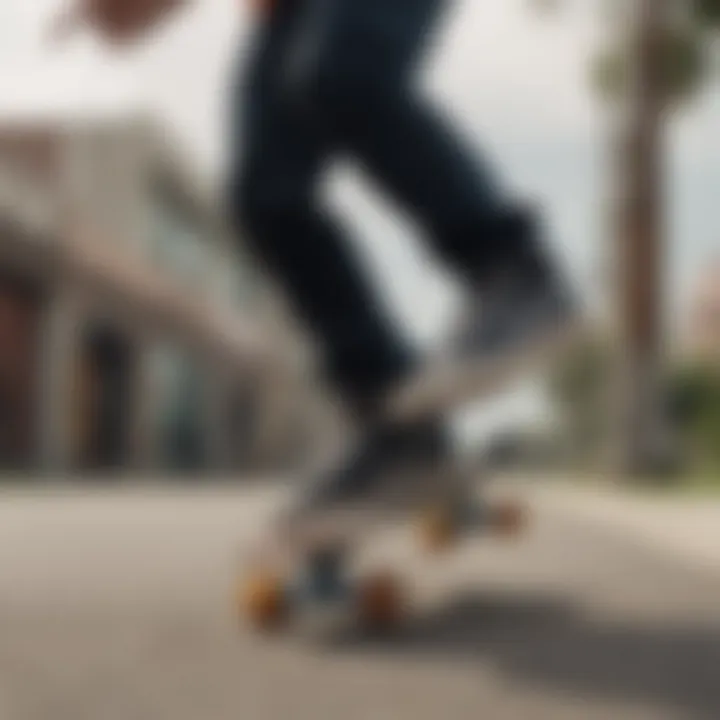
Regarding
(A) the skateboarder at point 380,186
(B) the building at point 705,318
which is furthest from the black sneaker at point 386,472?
(B) the building at point 705,318

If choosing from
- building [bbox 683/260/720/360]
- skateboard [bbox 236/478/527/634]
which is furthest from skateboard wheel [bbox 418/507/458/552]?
building [bbox 683/260/720/360]

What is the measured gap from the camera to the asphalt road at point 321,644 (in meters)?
0.57

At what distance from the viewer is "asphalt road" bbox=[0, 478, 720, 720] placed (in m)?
0.57

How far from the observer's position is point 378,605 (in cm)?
77

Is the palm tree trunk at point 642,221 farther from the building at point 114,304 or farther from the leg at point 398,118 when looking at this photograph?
the building at point 114,304

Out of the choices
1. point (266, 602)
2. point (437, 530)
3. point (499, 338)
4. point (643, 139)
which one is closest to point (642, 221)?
point (643, 139)

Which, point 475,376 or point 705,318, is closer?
point 475,376

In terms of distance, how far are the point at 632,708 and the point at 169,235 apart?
1.81 feet

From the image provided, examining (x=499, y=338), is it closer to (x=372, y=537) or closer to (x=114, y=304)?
(x=372, y=537)

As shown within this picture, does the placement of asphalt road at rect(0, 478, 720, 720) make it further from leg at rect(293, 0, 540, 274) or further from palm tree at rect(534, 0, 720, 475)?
leg at rect(293, 0, 540, 274)

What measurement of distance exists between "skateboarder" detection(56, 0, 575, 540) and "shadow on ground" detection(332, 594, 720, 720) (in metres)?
0.13

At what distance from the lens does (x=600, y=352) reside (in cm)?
91

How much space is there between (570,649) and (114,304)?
538mm

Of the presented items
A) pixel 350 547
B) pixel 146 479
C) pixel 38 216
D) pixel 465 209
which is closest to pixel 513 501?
pixel 350 547
